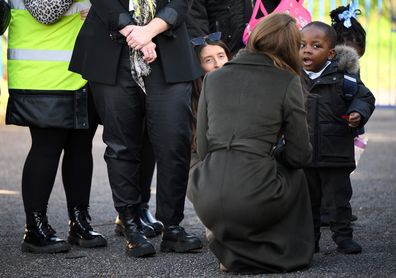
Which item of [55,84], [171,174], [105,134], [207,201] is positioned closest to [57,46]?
[55,84]

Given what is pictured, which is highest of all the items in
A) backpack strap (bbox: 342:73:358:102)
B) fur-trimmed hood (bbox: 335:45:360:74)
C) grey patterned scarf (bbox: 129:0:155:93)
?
grey patterned scarf (bbox: 129:0:155:93)

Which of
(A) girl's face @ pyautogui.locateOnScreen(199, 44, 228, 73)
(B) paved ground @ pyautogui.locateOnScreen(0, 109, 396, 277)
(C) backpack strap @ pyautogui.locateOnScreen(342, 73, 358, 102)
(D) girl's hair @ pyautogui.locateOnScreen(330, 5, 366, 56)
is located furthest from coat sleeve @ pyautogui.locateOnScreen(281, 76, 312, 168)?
(D) girl's hair @ pyautogui.locateOnScreen(330, 5, 366, 56)

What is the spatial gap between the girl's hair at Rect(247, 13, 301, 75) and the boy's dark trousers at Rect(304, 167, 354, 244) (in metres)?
0.81

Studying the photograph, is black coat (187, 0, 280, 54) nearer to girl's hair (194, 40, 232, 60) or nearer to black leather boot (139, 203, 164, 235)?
girl's hair (194, 40, 232, 60)

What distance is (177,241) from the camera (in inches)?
222

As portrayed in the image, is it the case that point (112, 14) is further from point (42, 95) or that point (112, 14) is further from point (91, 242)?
point (91, 242)

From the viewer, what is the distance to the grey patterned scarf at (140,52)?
551 cm

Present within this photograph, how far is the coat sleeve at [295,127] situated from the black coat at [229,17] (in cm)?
154

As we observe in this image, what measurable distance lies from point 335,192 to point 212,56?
3.81ft

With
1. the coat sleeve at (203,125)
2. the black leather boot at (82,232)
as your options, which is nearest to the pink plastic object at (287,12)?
the coat sleeve at (203,125)

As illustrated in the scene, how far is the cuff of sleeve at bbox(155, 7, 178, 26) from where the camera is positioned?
5.48 m

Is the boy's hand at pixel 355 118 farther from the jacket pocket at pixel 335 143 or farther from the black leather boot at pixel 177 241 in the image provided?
the black leather boot at pixel 177 241

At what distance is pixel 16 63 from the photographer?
5.77m

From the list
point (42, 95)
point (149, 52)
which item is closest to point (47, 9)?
point (42, 95)
